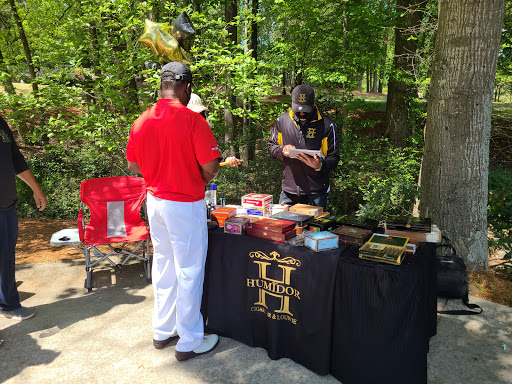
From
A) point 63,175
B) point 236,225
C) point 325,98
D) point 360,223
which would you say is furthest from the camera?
point 63,175

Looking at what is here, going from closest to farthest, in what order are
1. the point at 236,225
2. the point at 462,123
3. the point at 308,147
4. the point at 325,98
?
the point at 236,225 → the point at 308,147 → the point at 462,123 → the point at 325,98

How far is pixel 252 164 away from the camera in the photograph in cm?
727

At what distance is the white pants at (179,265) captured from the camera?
2646 mm

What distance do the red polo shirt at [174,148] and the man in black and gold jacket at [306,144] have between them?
137 cm

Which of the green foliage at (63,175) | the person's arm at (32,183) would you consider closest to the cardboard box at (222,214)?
the person's arm at (32,183)

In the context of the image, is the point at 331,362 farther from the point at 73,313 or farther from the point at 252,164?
the point at 252,164

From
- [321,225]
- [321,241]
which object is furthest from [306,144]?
[321,241]

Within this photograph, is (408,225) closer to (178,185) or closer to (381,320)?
(381,320)

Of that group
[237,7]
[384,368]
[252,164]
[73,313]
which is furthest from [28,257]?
[237,7]

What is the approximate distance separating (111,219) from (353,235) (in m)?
3.02

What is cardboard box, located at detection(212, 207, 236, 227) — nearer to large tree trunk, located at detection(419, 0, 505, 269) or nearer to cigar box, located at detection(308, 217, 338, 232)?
cigar box, located at detection(308, 217, 338, 232)

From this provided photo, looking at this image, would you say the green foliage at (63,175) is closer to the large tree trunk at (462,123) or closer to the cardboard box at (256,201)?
the cardboard box at (256,201)

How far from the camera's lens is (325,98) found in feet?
25.8

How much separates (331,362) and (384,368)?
0.40 metres
